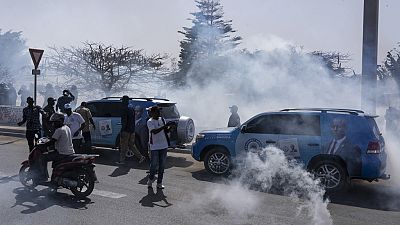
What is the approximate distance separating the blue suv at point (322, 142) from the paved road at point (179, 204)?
47cm

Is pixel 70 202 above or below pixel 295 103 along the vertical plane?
below

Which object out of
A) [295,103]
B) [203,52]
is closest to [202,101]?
[203,52]

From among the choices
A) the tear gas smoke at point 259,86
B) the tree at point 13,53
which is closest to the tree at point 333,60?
the tear gas smoke at point 259,86

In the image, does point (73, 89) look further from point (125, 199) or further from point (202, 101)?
point (125, 199)

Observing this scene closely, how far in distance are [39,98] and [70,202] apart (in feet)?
73.4

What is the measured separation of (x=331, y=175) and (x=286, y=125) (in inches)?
52.1

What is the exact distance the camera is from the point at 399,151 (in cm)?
1160

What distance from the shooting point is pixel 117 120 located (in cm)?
1186

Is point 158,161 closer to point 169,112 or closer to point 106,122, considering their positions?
point 169,112

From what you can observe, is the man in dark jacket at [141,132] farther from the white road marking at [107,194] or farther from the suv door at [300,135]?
the suv door at [300,135]

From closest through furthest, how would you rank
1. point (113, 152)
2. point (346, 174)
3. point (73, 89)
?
1. point (346, 174)
2. point (113, 152)
3. point (73, 89)

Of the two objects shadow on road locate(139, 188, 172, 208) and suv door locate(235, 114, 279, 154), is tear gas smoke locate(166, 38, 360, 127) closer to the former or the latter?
suv door locate(235, 114, 279, 154)

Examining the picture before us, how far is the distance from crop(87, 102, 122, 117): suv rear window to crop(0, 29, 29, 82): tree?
22722 mm

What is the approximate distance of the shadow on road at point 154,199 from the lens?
6988mm
